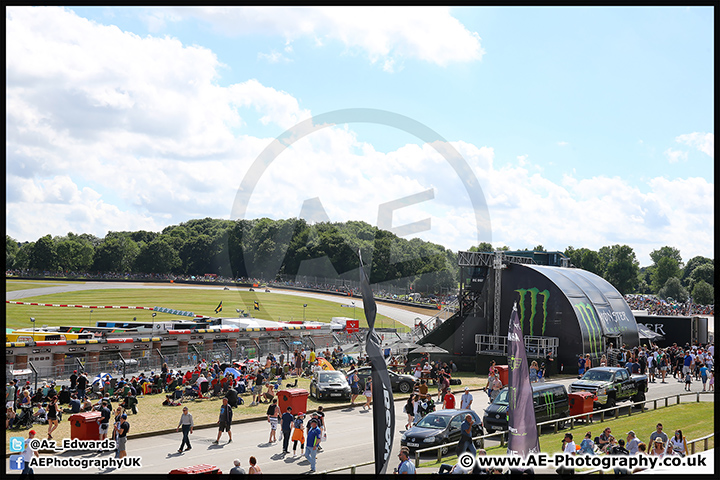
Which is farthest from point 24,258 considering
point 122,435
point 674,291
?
point 674,291

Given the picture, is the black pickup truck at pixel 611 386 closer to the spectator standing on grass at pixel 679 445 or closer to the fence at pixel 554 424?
the fence at pixel 554 424

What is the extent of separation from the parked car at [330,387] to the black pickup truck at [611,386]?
380 inches

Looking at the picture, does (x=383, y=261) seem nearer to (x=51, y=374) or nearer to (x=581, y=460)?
(x=51, y=374)

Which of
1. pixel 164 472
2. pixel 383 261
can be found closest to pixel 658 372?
pixel 164 472

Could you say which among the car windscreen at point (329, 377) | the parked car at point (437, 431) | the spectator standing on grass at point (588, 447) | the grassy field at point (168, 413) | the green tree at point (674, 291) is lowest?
the green tree at point (674, 291)

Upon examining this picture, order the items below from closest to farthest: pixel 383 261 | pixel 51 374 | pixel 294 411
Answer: pixel 294 411
pixel 51 374
pixel 383 261

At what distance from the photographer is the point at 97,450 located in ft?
60.2

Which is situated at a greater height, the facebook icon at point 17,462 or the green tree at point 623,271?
the green tree at point 623,271

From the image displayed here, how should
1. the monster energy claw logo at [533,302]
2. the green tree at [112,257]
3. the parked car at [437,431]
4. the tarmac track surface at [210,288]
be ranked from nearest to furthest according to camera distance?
the parked car at [437,431]
the monster energy claw logo at [533,302]
the tarmac track surface at [210,288]
the green tree at [112,257]

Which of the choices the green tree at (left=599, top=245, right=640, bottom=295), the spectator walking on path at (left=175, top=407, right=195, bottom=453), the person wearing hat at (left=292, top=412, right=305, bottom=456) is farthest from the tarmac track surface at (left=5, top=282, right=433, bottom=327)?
the green tree at (left=599, top=245, right=640, bottom=295)

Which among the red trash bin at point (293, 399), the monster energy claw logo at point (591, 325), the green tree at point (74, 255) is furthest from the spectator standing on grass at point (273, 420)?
the green tree at point (74, 255)

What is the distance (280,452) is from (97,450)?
553cm

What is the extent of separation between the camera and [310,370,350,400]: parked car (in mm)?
26828

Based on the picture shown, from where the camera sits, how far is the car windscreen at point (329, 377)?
27297mm
